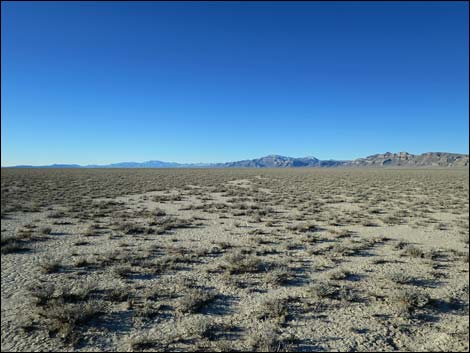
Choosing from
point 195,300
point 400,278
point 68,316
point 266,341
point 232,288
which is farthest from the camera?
point 400,278

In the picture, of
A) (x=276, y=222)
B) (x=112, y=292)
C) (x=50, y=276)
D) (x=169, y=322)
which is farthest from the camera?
(x=276, y=222)

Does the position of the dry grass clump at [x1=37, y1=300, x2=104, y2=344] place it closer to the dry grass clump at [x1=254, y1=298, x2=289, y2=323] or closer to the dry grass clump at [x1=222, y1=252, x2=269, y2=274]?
the dry grass clump at [x1=254, y1=298, x2=289, y2=323]

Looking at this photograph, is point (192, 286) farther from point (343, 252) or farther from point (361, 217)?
point (361, 217)

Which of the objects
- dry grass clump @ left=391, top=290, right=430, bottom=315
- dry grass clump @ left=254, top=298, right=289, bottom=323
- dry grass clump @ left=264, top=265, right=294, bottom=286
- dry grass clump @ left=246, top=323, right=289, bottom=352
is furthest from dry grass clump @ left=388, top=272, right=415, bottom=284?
dry grass clump @ left=246, top=323, right=289, bottom=352

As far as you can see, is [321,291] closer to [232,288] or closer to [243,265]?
[232,288]

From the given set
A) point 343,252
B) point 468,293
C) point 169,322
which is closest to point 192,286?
point 169,322

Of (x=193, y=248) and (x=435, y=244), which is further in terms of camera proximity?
(x=435, y=244)

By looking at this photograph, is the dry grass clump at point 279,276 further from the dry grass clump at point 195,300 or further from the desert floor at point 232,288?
the dry grass clump at point 195,300

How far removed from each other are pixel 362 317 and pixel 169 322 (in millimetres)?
3865

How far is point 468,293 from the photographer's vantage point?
7.12m

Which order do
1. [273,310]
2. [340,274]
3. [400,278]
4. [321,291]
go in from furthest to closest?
[340,274], [400,278], [321,291], [273,310]

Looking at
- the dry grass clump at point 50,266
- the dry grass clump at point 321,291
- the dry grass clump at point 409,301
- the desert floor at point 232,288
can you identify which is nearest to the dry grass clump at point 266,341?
the desert floor at point 232,288

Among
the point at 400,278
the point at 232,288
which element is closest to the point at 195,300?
the point at 232,288

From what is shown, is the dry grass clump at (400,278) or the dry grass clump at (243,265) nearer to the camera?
the dry grass clump at (400,278)
